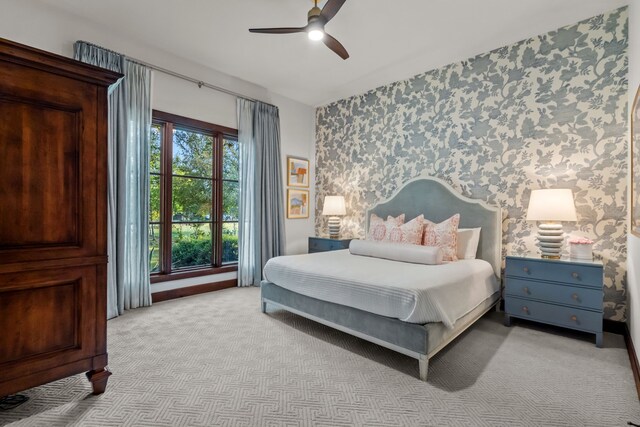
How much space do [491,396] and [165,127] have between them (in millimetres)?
4163

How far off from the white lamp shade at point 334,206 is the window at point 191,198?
54.3 inches

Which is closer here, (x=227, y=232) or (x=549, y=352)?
(x=549, y=352)

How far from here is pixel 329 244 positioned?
188 inches

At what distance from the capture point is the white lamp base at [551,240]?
2900 millimetres

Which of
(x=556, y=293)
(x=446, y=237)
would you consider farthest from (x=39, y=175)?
(x=556, y=293)

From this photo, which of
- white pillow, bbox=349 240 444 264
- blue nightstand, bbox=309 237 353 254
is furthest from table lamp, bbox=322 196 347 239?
white pillow, bbox=349 240 444 264

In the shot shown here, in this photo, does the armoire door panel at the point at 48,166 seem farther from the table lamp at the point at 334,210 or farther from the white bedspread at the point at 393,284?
Answer: the table lamp at the point at 334,210

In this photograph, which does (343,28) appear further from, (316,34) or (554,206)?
(554,206)

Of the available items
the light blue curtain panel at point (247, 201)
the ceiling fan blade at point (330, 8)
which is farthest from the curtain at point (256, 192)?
the ceiling fan blade at point (330, 8)

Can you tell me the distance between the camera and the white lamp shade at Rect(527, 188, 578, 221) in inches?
110

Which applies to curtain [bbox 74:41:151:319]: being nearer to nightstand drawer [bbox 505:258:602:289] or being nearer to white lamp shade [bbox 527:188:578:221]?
nightstand drawer [bbox 505:258:602:289]

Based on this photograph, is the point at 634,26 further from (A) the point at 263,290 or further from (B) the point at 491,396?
(A) the point at 263,290

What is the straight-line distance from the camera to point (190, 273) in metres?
4.08

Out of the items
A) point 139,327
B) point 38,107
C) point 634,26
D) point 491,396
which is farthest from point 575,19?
point 139,327
